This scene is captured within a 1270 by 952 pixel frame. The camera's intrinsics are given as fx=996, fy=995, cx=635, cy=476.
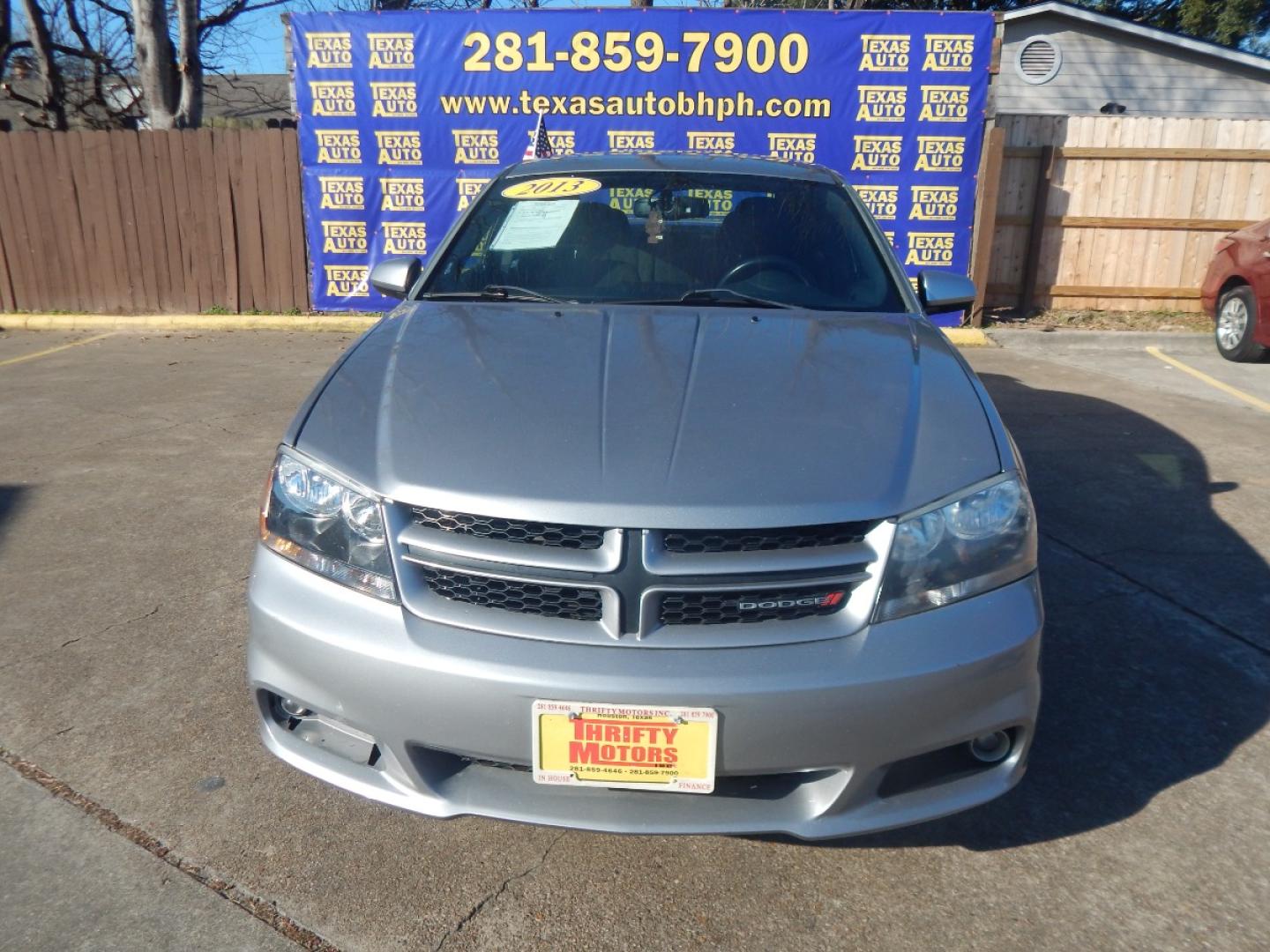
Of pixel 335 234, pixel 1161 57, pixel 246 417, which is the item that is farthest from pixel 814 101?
pixel 1161 57

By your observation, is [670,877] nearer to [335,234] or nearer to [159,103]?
[335,234]

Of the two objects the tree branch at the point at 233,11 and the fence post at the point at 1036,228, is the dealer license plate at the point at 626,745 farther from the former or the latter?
the tree branch at the point at 233,11

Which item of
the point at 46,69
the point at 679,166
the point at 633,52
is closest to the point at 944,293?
the point at 679,166

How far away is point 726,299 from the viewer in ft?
11.0

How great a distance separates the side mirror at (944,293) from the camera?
12.0 feet

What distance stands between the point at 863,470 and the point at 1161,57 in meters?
17.8

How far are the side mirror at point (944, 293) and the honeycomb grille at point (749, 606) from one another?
73.7 inches

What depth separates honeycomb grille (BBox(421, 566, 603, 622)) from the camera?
2.11 m

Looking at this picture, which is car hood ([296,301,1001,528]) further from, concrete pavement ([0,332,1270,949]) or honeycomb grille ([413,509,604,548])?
concrete pavement ([0,332,1270,949])

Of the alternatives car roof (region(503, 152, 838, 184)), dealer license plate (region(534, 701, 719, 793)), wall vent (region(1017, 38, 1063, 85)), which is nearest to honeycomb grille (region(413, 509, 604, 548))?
dealer license plate (region(534, 701, 719, 793))

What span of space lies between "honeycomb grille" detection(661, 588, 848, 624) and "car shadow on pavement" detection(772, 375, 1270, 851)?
2.50 ft

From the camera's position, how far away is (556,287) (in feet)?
11.3

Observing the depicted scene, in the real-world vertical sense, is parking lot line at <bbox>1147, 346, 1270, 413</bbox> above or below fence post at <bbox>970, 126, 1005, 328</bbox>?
below

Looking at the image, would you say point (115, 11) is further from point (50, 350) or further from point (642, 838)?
point (642, 838)
